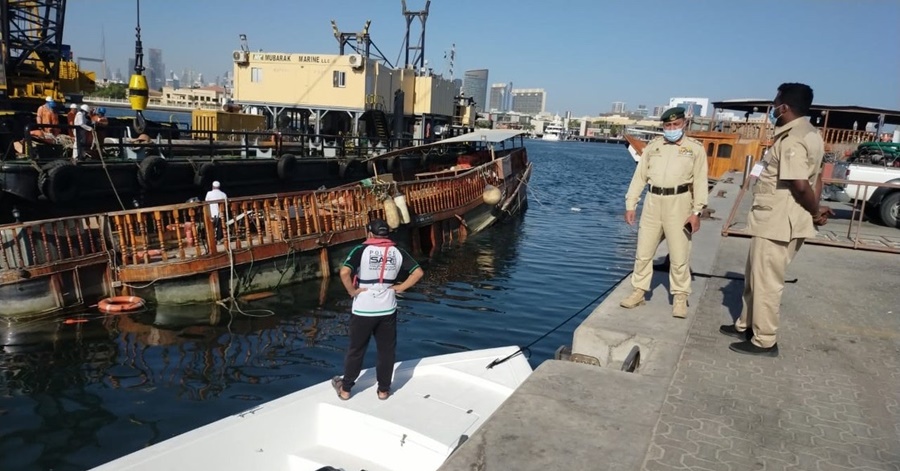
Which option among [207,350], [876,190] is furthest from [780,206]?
[876,190]

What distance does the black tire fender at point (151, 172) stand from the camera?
1379cm

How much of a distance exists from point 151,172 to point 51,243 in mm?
4561

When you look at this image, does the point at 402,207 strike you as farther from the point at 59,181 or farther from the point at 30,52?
the point at 30,52

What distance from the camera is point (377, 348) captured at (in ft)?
17.2

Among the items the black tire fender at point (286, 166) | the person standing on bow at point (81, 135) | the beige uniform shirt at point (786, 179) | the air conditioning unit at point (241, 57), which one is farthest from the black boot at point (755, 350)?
the air conditioning unit at point (241, 57)

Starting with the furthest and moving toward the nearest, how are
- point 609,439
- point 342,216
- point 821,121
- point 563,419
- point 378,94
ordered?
point 821,121, point 378,94, point 342,216, point 563,419, point 609,439

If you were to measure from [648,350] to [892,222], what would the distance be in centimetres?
1277

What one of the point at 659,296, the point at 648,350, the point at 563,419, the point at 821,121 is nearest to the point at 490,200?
the point at 659,296

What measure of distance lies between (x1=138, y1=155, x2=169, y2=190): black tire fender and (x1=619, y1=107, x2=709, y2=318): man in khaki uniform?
12.0m

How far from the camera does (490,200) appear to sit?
2052cm

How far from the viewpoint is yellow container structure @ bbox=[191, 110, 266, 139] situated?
889 inches

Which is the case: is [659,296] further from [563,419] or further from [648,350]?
[563,419]

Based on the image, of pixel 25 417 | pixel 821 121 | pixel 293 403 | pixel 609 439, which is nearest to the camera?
pixel 609 439

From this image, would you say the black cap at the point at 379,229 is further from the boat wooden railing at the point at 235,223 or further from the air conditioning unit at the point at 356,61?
the air conditioning unit at the point at 356,61
